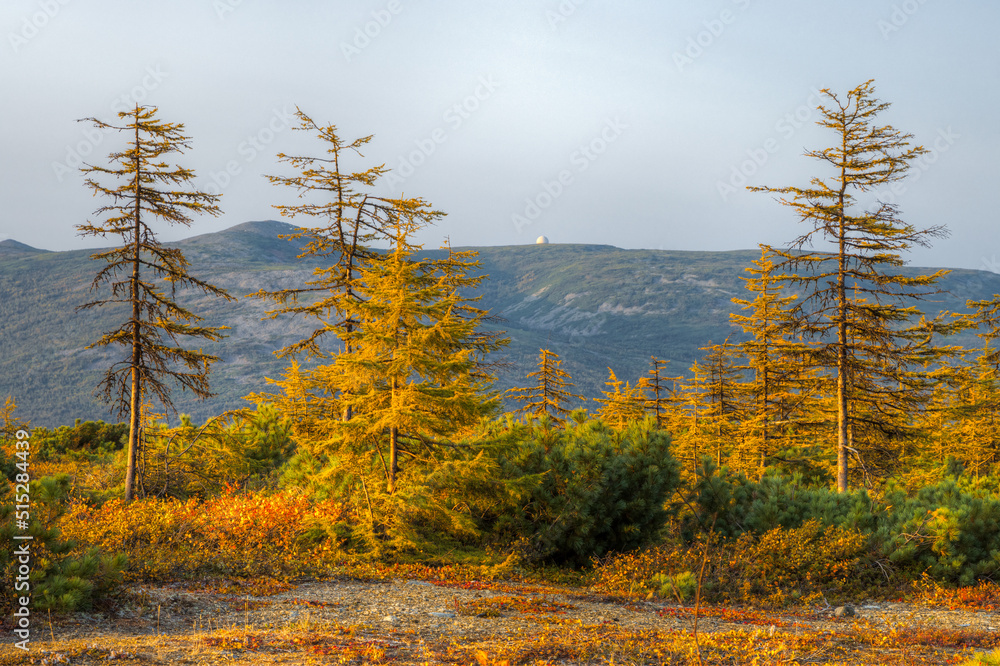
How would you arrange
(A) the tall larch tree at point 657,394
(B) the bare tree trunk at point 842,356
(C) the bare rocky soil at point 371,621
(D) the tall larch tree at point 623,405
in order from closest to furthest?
(C) the bare rocky soil at point 371,621 → (B) the bare tree trunk at point 842,356 → (D) the tall larch tree at point 623,405 → (A) the tall larch tree at point 657,394

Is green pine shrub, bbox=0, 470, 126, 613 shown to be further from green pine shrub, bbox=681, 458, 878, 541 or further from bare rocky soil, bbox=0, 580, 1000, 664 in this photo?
green pine shrub, bbox=681, 458, 878, 541

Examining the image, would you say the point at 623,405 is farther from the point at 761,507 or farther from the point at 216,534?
the point at 216,534

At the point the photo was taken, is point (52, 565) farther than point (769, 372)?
No

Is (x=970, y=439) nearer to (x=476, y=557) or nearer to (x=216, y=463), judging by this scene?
(x=476, y=557)

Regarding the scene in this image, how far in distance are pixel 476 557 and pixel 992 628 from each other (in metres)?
6.77

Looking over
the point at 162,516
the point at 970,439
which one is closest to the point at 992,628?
the point at 162,516

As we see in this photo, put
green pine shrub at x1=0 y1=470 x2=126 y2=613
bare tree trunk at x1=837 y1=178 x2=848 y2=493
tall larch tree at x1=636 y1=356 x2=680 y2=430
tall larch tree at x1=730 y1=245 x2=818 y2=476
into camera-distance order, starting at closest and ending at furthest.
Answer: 1. green pine shrub at x1=0 y1=470 x2=126 y2=613
2. bare tree trunk at x1=837 y1=178 x2=848 y2=493
3. tall larch tree at x1=730 y1=245 x2=818 y2=476
4. tall larch tree at x1=636 y1=356 x2=680 y2=430

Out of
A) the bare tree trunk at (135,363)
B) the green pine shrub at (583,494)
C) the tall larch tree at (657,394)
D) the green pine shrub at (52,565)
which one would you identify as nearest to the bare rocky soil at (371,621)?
the green pine shrub at (52,565)

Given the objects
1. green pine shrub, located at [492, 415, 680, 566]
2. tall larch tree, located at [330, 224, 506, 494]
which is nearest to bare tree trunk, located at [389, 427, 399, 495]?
tall larch tree, located at [330, 224, 506, 494]

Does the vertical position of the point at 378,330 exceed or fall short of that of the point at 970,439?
it exceeds it

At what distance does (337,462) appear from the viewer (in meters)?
10.7

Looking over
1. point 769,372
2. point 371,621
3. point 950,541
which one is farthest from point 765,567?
point 769,372

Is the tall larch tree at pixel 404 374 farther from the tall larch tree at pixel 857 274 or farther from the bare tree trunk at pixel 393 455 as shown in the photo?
the tall larch tree at pixel 857 274

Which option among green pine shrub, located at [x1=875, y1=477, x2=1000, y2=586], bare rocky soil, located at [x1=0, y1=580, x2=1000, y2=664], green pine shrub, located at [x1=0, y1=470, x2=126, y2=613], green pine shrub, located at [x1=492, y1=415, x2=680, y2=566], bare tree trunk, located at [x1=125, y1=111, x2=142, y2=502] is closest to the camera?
bare rocky soil, located at [x1=0, y1=580, x2=1000, y2=664]
